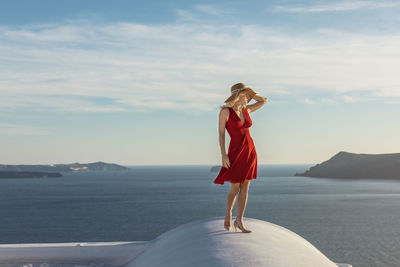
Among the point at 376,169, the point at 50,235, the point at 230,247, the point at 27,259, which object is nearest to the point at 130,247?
the point at 27,259

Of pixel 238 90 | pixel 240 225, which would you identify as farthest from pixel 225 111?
pixel 240 225

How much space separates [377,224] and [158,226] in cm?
3177

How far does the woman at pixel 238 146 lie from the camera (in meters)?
7.31

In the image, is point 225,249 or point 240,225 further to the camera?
point 240,225

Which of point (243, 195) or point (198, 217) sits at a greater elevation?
point (243, 195)

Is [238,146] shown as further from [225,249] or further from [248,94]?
[225,249]

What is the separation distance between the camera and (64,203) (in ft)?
263

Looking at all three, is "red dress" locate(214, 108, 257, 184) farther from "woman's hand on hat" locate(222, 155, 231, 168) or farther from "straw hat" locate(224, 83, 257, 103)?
"straw hat" locate(224, 83, 257, 103)

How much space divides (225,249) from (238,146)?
1.87m

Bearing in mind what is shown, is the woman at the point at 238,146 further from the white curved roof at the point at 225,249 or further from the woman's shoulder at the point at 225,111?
the white curved roof at the point at 225,249

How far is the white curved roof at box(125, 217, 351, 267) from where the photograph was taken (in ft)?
22.3

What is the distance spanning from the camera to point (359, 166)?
541 feet

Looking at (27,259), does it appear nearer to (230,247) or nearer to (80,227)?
(230,247)

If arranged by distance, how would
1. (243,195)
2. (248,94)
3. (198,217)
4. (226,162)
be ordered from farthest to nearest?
(198,217) → (248,94) → (243,195) → (226,162)
